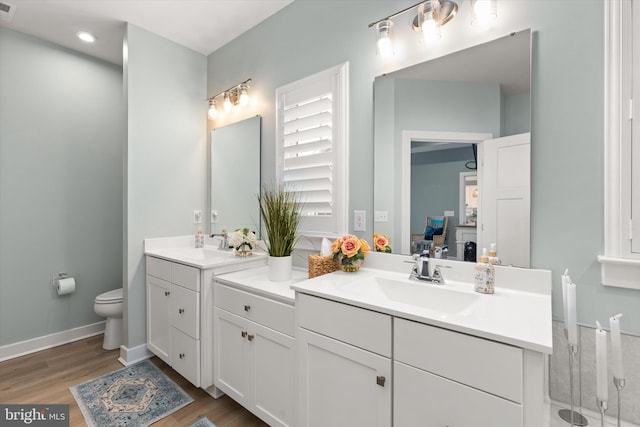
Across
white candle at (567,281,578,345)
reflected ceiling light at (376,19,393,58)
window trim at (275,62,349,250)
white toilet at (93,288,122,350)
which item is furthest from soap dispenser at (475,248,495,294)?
white toilet at (93,288,122,350)

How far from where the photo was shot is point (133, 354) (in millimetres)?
2422

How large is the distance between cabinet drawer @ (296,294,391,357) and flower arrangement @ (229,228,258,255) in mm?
975

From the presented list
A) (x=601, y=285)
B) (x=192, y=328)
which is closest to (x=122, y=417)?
(x=192, y=328)

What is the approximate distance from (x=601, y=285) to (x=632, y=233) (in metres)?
0.22

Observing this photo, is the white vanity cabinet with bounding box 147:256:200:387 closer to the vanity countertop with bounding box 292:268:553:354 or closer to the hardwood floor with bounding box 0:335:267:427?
the hardwood floor with bounding box 0:335:267:427

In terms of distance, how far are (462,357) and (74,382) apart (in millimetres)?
2607

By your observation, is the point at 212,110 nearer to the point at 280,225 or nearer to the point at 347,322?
the point at 280,225

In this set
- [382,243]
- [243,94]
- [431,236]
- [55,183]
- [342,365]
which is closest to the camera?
[342,365]

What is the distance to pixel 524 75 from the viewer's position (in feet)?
4.27

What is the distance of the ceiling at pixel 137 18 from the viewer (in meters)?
2.19

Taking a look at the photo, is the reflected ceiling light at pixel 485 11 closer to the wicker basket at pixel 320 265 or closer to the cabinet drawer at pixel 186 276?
the wicker basket at pixel 320 265

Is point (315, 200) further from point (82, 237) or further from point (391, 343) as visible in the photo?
point (82, 237)

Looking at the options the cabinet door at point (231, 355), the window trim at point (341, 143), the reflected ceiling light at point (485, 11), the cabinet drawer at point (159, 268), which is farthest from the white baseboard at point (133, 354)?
the reflected ceiling light at point (485, 11)

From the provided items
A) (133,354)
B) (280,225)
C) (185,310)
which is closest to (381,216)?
(280,225)
